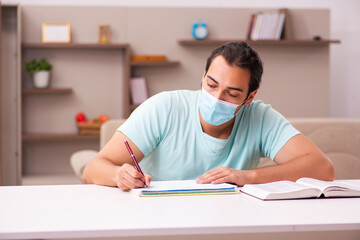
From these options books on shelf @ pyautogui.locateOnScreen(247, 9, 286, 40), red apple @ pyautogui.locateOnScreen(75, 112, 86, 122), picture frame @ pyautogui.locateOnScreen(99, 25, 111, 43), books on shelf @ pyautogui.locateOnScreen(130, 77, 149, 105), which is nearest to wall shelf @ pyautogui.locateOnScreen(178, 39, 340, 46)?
books on shelf @ pyautogui.locateOnScreen(247, 9, 286, 40)

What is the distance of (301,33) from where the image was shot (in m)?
5.43

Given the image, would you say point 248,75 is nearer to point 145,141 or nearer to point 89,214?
point 145,141

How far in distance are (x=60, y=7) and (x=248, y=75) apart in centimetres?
364

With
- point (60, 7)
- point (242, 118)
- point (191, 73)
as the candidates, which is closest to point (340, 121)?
point (242, 118)

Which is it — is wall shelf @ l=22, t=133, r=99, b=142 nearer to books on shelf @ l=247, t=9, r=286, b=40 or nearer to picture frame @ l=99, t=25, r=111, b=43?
picture frame @ l=99, t=25, r=111, b=43

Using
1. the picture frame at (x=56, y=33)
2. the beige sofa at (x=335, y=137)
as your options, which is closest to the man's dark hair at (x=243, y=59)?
Result: the beige sofa at (x=335, y=137)

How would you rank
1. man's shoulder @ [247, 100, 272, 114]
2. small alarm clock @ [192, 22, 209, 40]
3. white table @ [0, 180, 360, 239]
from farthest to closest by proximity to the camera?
1. small alarm clock @ [192, 22, 209, 40]
2. man's shoulder @ [247, 100, 272, 114]
3. white table @ [0, 180, 360, 239]

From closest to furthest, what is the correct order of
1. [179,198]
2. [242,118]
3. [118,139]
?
[179,198]
[118,139]
[242,118]

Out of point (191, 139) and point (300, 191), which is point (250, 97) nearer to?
point (191, 139)

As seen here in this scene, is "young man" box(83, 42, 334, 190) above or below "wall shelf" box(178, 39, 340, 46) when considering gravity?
below

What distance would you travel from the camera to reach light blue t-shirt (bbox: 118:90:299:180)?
6.33 ft

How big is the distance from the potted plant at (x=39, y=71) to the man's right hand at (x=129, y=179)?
142 inches

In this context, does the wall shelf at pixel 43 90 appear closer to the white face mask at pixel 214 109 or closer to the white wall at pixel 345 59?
the white wall at pixel 345 59

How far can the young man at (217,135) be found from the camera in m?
1.82
